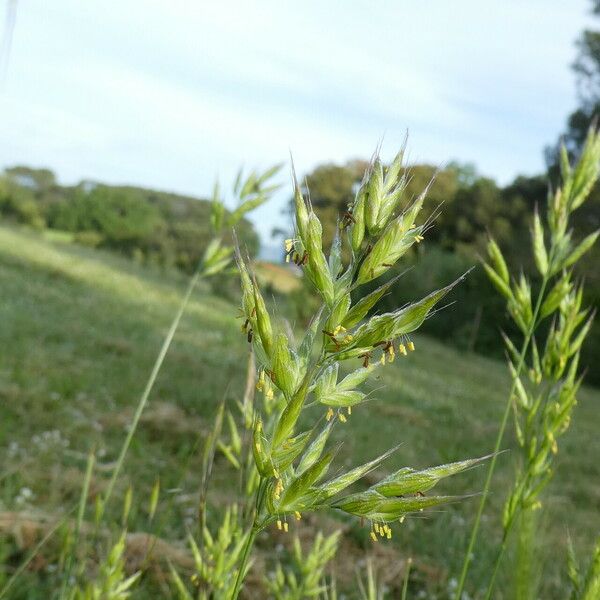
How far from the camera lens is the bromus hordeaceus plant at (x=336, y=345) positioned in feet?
2.45

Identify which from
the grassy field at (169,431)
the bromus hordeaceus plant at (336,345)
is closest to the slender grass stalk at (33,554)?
the grassy field at (169,431)

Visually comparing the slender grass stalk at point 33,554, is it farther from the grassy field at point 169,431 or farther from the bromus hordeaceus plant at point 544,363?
the bromus hordeaceus plant at point 544,363

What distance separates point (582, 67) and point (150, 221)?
21939mm

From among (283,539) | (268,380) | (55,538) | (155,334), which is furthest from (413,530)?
(155,334)

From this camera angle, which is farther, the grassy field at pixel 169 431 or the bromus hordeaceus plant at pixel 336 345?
the grassy field at pixel 169 431

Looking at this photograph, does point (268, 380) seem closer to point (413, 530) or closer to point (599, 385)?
point (413, 530)

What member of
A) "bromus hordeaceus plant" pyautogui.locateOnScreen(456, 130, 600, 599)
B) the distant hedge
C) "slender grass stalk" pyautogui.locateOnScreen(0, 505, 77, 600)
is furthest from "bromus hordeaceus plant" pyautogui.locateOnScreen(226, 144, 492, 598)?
the distant hedge

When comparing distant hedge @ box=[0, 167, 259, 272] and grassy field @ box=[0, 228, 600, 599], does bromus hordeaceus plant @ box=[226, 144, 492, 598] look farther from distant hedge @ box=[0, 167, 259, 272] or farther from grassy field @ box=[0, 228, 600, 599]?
distant hedge @ box=[0, 167, 259, 272]

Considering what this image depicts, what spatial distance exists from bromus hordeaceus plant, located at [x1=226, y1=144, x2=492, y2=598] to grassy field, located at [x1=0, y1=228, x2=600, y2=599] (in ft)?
0.36

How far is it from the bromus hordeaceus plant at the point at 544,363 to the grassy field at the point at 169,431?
339 millimetres

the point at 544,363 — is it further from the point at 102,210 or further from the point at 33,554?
the point at 102,210

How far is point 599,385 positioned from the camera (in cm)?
2109

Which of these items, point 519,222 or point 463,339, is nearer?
point 463,339

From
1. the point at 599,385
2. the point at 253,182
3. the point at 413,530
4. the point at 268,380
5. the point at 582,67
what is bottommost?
the point at 599,385
